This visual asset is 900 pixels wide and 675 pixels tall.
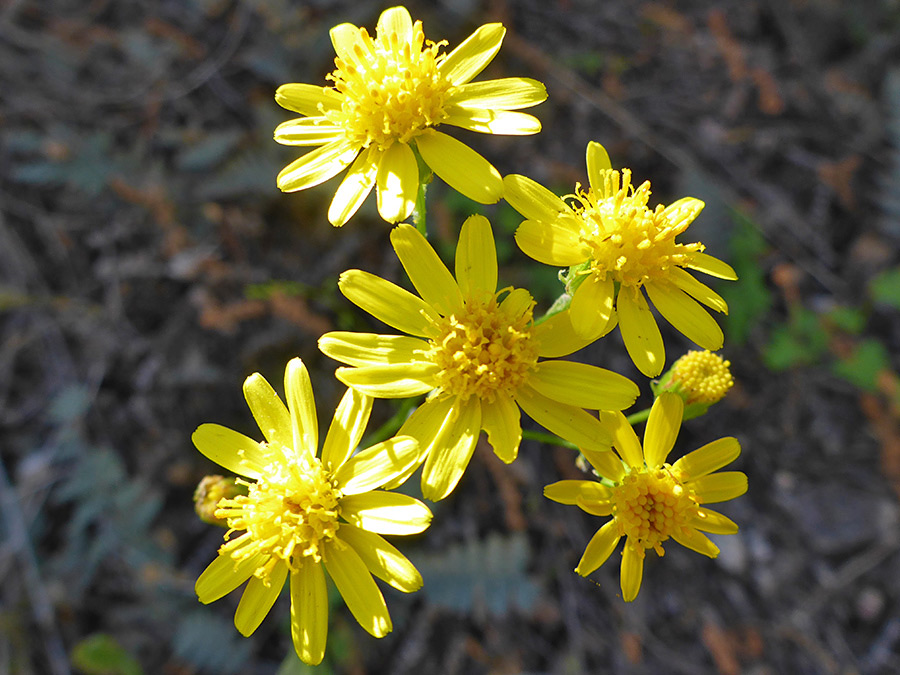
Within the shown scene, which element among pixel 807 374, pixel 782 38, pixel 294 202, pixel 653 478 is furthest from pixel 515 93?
pixel 782 38

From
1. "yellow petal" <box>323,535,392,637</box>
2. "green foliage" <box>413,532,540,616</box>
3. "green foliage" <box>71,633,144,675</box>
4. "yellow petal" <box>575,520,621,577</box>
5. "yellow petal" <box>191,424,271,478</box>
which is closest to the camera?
"yellow petal" <box>323,535,392,637</box>

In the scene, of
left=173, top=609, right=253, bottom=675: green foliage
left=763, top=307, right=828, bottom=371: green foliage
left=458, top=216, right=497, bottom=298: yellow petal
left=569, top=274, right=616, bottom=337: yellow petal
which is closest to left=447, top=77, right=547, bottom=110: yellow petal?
left=458, top=216, right=497, bottom=298: yellow petal

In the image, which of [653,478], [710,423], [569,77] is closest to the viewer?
[653,478]

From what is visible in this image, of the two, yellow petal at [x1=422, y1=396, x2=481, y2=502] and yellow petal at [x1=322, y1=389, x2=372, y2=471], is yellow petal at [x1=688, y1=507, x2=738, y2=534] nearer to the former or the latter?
yellow petal at [x1=422, y1=396, x2=481, y2=502]

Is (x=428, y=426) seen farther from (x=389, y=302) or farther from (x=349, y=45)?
(x=349, y=45)

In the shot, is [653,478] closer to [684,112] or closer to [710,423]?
[710,423]

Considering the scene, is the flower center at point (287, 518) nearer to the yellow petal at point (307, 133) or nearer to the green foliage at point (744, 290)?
the yellow petal at point (307, 133)
